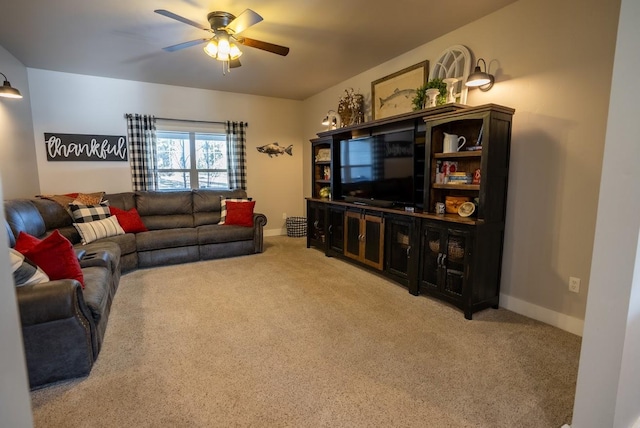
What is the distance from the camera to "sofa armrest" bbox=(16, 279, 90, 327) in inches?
67.0

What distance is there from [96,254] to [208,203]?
7.08 ft

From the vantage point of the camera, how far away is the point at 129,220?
4.14m

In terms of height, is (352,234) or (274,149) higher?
(274,149)

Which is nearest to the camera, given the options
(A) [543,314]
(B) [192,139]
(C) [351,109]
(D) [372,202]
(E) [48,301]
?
(E) [48,301]

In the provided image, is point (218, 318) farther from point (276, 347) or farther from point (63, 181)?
point (63, 181)

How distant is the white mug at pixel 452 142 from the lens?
2.91m

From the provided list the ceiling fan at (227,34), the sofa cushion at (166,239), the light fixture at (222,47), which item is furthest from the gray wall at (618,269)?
the sofa cushion at (166,239)

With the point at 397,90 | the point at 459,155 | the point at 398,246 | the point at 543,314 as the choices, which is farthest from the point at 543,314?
the point at 397,90

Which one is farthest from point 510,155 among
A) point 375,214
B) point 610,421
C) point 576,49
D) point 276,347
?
point 276,347

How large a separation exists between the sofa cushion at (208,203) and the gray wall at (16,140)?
1.98 m

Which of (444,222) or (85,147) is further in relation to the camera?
(85,147)

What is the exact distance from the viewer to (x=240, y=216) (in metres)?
4.64

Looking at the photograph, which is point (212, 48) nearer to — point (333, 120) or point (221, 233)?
point (333, 120)

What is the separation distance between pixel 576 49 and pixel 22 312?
3.91 metres
